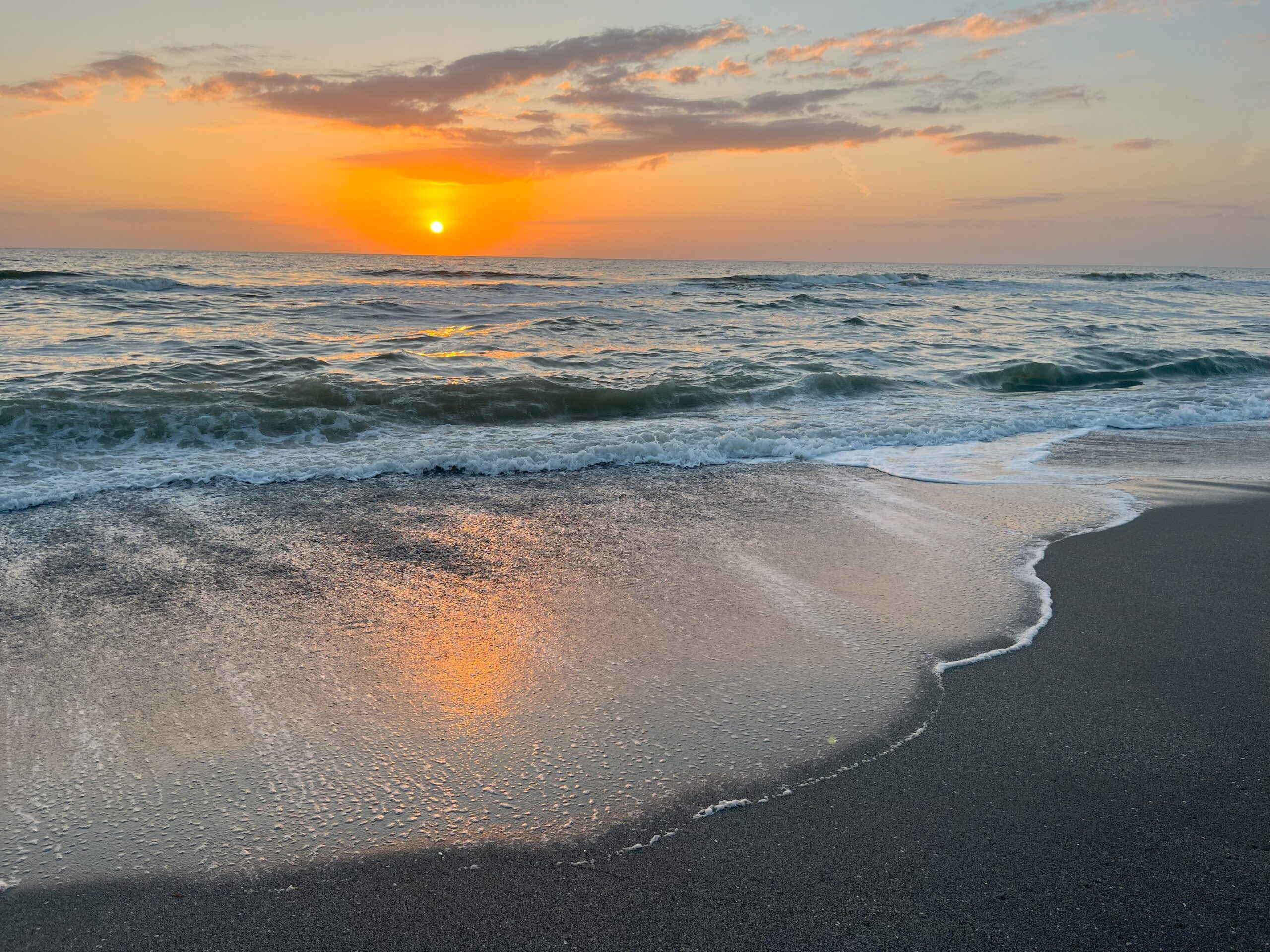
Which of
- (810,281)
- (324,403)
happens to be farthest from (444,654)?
(810,281)

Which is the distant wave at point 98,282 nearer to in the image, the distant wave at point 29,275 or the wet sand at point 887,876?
the distant wave at point 29,275

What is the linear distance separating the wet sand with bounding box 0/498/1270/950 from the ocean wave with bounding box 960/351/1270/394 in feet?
37.3

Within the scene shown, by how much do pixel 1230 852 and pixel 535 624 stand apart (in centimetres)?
264

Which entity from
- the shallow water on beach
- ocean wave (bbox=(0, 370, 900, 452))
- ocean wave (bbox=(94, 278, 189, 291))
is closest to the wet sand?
the shallow water on beach

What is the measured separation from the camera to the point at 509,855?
2.24m

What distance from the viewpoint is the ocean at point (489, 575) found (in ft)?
8.34

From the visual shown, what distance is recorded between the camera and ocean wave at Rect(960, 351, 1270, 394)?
1360 cm

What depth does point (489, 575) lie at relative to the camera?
4480 millimetres

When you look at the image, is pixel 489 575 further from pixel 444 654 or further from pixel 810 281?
pixel 810 281

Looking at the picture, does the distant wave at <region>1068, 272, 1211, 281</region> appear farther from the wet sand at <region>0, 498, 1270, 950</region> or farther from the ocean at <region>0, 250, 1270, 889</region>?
the wet sand at <region>0, 498, 1270, 950</region>

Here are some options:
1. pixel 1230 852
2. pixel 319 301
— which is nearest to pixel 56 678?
pixel 1230 852

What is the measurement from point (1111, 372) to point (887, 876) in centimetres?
Answer: 1492

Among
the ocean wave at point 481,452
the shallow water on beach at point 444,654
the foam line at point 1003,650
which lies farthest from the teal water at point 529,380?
the foam line at point 1003,650

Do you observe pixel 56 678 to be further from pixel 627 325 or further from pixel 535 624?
pixel 627 325
